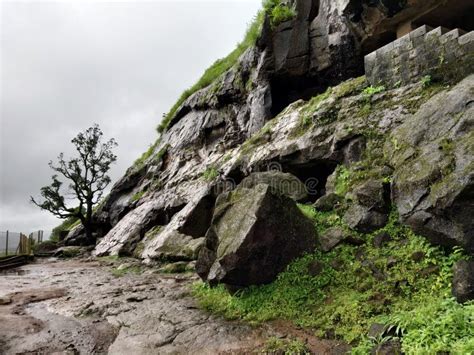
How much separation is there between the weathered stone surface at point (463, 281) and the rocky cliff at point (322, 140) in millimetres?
367

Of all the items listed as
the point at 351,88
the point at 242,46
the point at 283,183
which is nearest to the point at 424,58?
the point at 351,88

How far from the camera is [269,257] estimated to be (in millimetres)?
6016

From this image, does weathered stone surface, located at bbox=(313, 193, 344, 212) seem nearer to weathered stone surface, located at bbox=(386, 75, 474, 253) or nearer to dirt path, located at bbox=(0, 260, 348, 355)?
weathered stone surface, located at bbox=(386, 75, 474, 253)

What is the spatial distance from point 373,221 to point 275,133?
6.55 metres

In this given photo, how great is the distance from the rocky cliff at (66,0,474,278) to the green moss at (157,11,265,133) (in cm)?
141

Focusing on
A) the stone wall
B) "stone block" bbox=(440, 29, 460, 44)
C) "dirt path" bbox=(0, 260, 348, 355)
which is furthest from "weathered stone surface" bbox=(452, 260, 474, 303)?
"stone block" bbox=(440, 29, 460, 44)

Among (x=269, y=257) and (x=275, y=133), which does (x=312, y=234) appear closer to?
(x=269, y=257)

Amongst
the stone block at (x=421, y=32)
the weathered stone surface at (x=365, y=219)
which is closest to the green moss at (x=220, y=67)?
the stone block at (x=421, y=32)

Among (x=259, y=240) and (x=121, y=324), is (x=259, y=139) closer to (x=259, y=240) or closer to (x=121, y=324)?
(x=259, y=240)

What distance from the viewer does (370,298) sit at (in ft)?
15.6

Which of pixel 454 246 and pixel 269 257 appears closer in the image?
pixel 454 246

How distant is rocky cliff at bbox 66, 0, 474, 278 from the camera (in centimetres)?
519

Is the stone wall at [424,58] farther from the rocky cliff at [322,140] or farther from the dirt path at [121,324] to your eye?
the dirt path at [121,324]

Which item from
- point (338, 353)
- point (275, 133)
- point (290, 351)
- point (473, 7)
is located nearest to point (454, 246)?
point (338, 353)
